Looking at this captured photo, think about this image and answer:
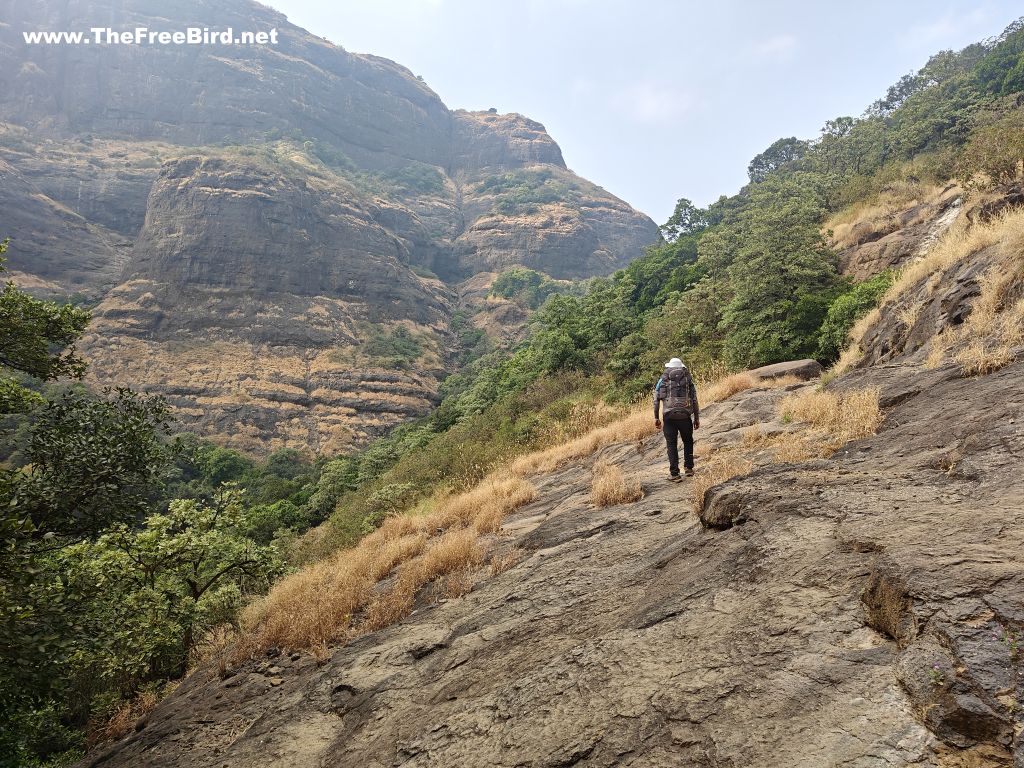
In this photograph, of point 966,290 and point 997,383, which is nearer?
point 997,383

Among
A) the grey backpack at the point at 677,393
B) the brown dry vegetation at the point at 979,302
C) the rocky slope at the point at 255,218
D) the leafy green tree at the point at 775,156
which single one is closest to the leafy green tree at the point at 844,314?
the brown dry vegetation at the point at 979,302

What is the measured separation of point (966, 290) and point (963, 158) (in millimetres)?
10964

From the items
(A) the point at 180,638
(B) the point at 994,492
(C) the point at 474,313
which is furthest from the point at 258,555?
(C) the point at 474,313

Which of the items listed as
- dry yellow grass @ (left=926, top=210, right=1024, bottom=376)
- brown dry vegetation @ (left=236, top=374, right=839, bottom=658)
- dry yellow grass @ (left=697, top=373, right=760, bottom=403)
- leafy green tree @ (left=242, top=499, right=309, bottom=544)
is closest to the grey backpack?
brown dry vegetation @ (left=236, top=374, right=839, bottom=658)

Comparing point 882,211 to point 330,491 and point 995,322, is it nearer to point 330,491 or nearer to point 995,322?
point 995,322

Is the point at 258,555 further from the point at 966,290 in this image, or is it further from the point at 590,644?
the point at 966,290

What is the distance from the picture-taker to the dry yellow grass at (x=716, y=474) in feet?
17.9

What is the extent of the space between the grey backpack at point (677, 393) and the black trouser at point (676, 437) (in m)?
0.09

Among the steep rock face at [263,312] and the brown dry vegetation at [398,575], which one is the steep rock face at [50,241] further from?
the brown dry vegetation at [398,575]

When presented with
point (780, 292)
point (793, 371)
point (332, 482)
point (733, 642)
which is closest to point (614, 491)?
point (733, 642)

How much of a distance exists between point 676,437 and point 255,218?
8357 cm

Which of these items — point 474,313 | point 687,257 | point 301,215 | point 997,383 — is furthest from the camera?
point 474,313

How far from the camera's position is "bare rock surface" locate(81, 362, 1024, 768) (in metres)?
2.21

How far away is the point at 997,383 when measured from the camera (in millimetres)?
5004
